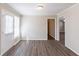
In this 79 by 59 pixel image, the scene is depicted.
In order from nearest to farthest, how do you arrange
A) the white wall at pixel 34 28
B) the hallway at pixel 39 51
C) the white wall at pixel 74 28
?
the white wall at pixel 74 28
the hallway at pixel 39 51
the white wall at pixel 34 28

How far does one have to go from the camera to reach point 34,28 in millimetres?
9336

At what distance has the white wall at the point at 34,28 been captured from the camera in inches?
363

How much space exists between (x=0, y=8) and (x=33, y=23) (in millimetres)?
5191

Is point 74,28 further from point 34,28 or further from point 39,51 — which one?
point 34,28

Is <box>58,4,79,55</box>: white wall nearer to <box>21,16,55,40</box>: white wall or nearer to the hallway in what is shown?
the hallway

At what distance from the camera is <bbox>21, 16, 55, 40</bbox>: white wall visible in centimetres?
923

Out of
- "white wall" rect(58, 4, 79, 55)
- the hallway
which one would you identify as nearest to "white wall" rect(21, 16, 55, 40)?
the hallway

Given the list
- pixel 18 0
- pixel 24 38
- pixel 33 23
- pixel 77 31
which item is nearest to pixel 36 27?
pixel 33 23

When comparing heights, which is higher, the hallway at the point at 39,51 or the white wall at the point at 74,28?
the white wall at the point at 74,28

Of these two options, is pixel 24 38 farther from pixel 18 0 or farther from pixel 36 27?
pixel 18 0

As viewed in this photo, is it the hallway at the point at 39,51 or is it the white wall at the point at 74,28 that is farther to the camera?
the hallway at the point at 39,51

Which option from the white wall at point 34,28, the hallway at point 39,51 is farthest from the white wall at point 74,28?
the white wall at point 34,28

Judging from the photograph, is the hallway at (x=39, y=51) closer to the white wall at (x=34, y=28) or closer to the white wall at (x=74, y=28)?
the white wall at (x=74, y=28)

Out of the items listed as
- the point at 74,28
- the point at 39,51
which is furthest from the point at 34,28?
the point at 74,28
